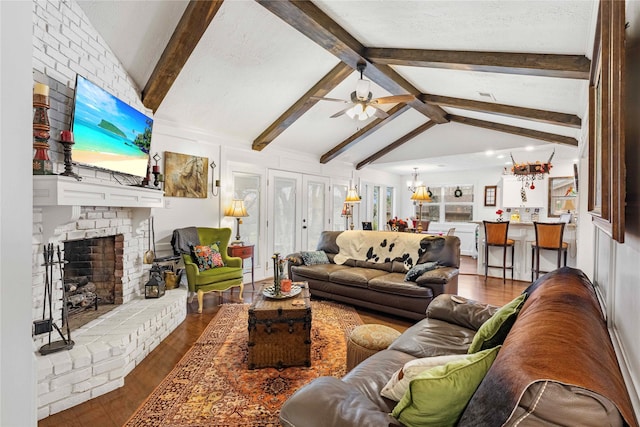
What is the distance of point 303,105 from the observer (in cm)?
465

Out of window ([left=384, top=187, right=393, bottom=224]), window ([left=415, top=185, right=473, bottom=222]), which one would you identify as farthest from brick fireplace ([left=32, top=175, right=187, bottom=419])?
window ([left=415, top=185, right=473, bottom=222])

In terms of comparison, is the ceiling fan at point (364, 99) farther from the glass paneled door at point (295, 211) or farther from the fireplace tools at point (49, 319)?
the fireplace tools at point (49, 319)

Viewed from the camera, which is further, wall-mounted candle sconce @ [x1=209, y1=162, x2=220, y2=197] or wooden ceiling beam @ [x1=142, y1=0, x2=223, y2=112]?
wall-mounted candle sconce @ [x1=209, y1=162, x2=220, y2=197]

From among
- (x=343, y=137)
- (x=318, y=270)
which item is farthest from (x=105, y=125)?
(x=343, y=137)

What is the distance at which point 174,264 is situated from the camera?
4215 mm

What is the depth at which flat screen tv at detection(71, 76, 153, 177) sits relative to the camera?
252 cm

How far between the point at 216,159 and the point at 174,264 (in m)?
1.76

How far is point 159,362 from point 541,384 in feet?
9.32

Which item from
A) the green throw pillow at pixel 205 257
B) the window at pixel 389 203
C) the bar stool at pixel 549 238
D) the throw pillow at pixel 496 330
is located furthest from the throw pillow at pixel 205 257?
the window at pixel 389 203

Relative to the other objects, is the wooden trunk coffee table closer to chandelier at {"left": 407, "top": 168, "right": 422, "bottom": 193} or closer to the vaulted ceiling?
the vaulted ceiling

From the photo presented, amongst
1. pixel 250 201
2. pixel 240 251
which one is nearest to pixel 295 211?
pixel 250 201

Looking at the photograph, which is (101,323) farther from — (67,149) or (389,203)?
(389,203)

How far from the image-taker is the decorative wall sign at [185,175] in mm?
4355

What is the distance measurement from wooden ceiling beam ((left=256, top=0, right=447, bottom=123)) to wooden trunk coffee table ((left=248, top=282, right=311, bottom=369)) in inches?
103
